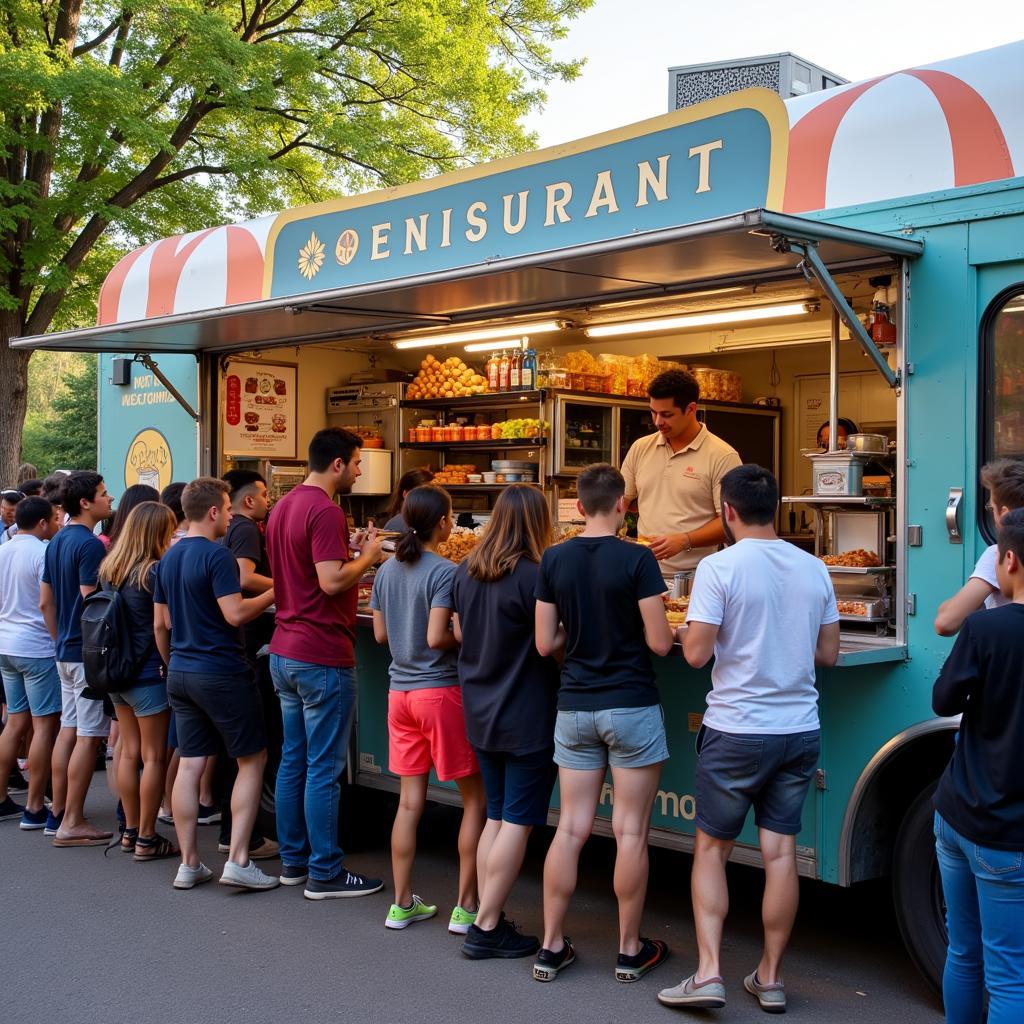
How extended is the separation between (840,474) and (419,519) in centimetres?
181

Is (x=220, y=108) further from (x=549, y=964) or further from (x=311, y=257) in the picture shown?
(x=549, y=964)

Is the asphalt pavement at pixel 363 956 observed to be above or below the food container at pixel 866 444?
below

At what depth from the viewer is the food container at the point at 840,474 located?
5059mm

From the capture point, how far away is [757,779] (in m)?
4.23

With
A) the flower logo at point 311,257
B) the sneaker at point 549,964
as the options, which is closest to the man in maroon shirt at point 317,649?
the sneaker at point 549,964

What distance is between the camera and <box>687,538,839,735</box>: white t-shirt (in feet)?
13.9

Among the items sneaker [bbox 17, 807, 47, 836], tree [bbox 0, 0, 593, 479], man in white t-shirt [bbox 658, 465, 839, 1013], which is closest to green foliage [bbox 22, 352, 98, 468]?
tree [bbox 0, 0, 593, 479]

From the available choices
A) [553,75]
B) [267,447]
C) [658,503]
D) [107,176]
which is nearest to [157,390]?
[267,447]

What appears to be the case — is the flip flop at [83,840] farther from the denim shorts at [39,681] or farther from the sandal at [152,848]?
the denim shorts at [39,681]

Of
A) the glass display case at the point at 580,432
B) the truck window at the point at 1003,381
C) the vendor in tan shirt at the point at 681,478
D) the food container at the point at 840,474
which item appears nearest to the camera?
the truck window at the point at 1003,381

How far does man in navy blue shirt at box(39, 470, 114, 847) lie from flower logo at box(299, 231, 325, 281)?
171 centimetres

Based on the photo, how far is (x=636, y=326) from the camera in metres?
7.90

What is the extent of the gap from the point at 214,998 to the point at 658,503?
3376 mm

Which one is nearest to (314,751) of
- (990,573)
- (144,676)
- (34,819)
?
(144,676)
